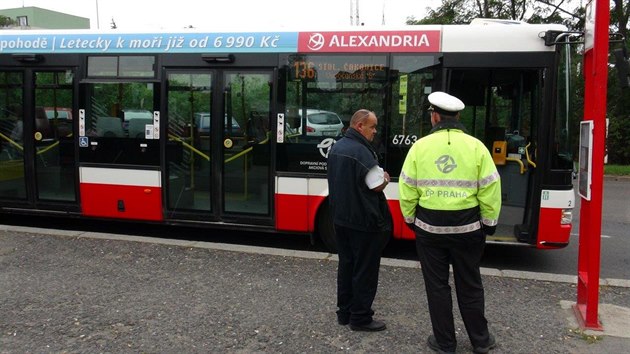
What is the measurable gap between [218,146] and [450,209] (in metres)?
3.80

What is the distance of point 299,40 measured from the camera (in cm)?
630

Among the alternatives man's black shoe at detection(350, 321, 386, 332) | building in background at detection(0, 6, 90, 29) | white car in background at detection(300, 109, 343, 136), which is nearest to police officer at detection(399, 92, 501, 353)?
man's black shoe at detection(350, 321, 386, 332)

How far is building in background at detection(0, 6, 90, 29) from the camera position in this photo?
2333 inches

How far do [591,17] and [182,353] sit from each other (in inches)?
157

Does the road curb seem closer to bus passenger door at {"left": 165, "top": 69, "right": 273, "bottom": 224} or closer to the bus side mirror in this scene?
bus passenger door at {"left": 165, "top": 69, "right": 273, "bottom": 224}

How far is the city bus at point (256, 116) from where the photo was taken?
5777 millimetres

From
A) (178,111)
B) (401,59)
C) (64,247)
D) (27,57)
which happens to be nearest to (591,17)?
(401,59)

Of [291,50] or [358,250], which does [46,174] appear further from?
[358,250]

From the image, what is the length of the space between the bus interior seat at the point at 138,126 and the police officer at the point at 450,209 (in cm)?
421

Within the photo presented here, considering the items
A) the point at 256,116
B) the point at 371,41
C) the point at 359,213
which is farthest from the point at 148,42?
the point at 359,213

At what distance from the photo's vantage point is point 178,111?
673 cm

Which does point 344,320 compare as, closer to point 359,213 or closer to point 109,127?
point 359,213

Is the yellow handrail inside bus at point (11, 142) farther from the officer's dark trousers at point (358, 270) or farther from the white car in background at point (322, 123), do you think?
the officer's dark trousers at point (358, 270)

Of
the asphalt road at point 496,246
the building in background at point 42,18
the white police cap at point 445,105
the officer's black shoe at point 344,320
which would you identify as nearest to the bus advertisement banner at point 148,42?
the asphalt road at point 496,246
